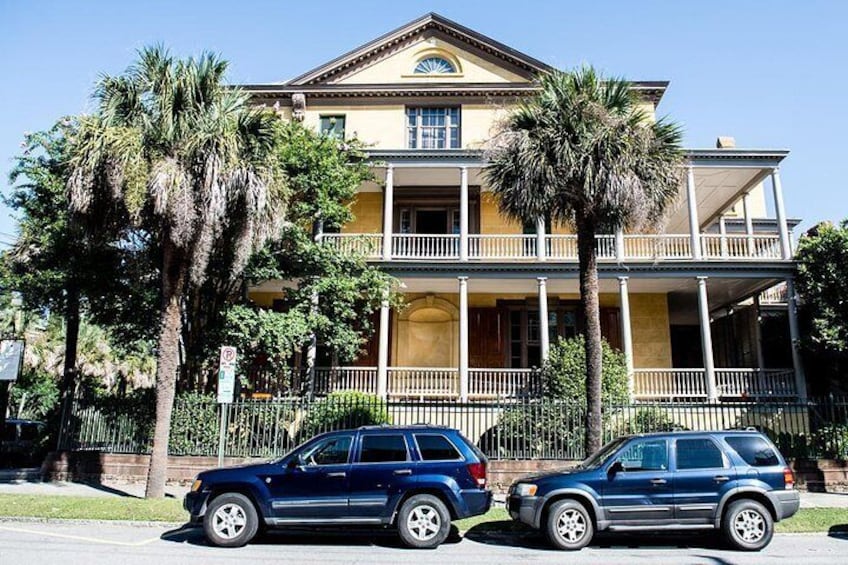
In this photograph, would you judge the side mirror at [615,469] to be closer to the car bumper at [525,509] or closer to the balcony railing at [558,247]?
the car bumper at [525,509]

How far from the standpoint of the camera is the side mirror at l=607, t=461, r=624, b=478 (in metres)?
8.45

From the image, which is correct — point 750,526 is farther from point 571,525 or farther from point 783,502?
point 571,525

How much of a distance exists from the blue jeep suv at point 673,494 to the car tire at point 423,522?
116 cm

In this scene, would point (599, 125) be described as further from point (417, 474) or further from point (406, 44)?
point (406, 44)

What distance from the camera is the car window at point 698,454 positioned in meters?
8.48

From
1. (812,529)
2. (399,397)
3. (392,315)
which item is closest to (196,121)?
(399,397)

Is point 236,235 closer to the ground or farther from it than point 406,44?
closer to the ground

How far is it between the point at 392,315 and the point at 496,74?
1010 centimetres

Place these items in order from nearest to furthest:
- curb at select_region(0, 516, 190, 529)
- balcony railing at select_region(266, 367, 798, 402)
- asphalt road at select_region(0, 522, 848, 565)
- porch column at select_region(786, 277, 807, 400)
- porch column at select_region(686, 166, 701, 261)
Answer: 1. asphalt road at select_region(0, 522, 848, 565)
2. curb at select_region(0, 516, 190, 529)
3. porch column at select_region(786, 277, 807, 400)
4. balcony railing at select_region(266, 367, 798, 402)
5. porch column at select_region(686, 166, 701, 261)

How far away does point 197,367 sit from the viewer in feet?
52.3

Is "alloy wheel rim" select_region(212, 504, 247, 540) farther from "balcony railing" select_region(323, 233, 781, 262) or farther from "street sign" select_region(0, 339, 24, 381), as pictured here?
"balcony railing" select_region(323, 233, 781, 262)

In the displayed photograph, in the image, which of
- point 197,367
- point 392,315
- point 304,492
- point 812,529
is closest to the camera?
point 304,492

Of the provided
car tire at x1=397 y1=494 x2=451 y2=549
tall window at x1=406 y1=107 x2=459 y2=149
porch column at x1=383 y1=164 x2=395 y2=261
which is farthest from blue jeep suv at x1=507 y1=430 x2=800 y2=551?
tall window at x1=406 y1=107 x2=459 y2=149

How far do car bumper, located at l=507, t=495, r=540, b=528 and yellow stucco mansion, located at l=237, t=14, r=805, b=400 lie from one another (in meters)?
9.24
